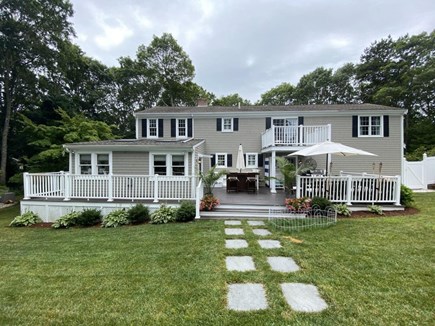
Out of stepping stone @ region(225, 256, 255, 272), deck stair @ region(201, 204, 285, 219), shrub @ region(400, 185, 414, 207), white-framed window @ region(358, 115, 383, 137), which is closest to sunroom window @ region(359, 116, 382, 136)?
white-framed window @ region(358, 115, 383, 137)

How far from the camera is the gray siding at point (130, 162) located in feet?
34.2

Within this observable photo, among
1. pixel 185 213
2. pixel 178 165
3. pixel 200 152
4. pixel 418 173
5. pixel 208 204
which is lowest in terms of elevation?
pixel 185 213

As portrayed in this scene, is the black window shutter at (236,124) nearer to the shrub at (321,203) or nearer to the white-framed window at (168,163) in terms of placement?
the white-framed window at (168,163)

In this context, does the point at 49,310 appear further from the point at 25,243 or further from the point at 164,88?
the point at 164,88

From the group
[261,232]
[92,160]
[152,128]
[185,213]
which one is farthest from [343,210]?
[152,128]

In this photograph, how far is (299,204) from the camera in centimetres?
791

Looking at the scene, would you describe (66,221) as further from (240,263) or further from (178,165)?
(240,263)

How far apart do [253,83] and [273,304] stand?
31522 millimetres

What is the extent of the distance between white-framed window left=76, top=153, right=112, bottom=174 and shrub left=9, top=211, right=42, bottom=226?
98.8 inches

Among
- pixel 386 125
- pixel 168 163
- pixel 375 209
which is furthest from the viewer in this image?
pixel 386 125

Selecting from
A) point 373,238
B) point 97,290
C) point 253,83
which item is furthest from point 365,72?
point 97,290

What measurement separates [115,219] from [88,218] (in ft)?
3.29

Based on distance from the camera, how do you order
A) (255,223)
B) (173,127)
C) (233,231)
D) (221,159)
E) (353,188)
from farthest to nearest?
1. (173,127)
2. (221,159)
3. (353,188)
4. (255,223)
5. (233,231)

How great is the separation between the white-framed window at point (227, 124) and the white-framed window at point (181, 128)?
2587 millimetres
